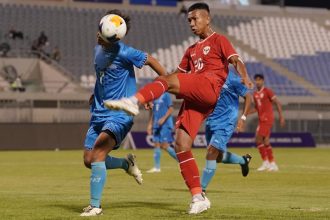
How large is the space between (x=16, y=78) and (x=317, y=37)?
2470 centimetres

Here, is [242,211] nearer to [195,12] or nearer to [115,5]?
[195,12]

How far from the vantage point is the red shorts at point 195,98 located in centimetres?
1025

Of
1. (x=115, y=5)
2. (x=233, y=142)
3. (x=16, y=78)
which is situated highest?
(x=115, y=5)

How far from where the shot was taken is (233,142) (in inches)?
1644

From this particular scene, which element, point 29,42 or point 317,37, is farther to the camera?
point 317,37

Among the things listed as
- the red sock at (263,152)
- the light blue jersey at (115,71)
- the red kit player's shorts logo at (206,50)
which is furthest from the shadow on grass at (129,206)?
the red sock at (263,152)

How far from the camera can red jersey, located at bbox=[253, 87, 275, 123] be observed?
24.6 m

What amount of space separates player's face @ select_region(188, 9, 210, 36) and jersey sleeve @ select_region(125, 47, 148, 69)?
2.99 feet

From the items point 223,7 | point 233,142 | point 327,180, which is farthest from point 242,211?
point 223,7

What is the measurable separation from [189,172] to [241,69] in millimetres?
1476

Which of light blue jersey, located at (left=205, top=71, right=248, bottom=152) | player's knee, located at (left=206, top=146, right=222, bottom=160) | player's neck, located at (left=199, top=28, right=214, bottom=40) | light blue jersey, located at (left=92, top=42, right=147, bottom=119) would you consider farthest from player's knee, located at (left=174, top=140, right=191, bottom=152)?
light blue jersey, located at (left=205, top=71, right=248, bottom=152)

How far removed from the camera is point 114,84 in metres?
10.9

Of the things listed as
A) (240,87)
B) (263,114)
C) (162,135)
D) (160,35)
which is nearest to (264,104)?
(263,114)

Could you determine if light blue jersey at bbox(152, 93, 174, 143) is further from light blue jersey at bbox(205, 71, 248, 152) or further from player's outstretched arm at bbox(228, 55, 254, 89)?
player's outstretched arm at bbox(228, 55, 254, 89)
